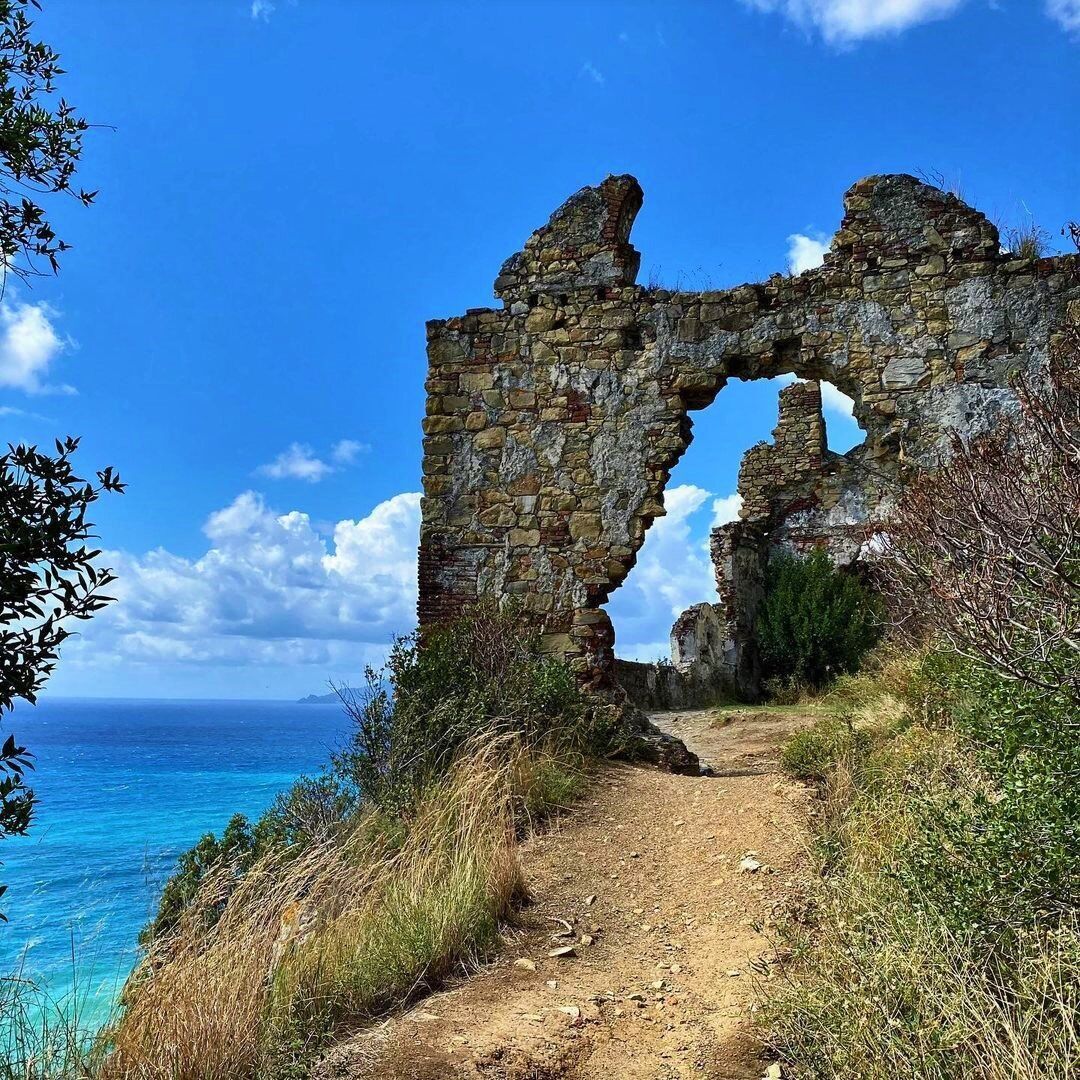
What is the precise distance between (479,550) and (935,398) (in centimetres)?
472

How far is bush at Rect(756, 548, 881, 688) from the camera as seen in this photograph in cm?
1442

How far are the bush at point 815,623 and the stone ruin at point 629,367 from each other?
5722mm

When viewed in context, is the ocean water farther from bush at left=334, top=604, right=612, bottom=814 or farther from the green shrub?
the green shrub

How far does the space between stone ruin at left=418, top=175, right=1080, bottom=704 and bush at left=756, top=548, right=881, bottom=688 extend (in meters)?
5.72

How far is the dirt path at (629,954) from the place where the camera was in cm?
336

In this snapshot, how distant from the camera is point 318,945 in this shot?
3.98 meters

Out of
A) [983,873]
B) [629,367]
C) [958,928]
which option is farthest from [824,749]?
[629,367]

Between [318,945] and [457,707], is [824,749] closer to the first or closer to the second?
[457,707]

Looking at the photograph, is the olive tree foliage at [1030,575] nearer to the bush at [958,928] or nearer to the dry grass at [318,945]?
the bush at [958,928]

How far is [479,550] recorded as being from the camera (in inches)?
356

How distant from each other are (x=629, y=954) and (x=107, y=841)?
449 inches

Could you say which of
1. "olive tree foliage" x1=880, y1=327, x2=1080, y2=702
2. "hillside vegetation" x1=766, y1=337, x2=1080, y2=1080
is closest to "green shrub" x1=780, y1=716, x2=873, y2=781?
"hillside vegetation" x1=766, y1=337, x2=1080, y2=1080

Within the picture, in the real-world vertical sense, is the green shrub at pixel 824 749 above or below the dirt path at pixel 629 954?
above

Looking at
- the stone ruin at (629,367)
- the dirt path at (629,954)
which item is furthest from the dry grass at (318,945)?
the stone ruin at (629,367)
